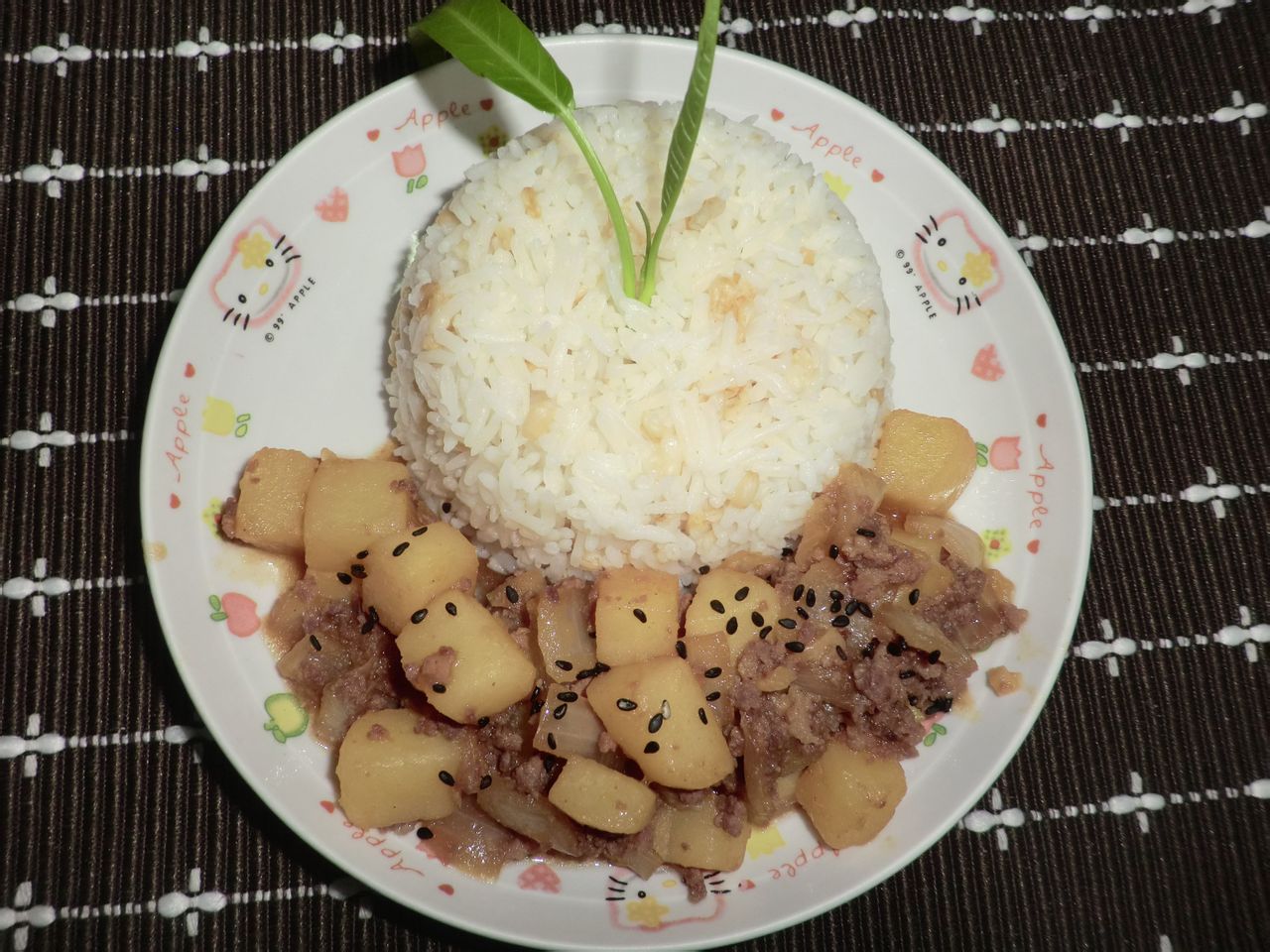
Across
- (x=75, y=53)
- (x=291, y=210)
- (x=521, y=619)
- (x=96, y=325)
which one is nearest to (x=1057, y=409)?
(x=521, y=619)

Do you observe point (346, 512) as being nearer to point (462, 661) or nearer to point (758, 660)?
point (462, 661)

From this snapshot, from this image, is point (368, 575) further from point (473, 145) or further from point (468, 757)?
point (473, 145)

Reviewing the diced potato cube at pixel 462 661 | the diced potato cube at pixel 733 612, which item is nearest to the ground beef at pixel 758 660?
the diced potato cube at pixel 733 612

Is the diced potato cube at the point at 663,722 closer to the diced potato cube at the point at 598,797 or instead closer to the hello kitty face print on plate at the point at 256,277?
the diced potato cube at the point at 598,797

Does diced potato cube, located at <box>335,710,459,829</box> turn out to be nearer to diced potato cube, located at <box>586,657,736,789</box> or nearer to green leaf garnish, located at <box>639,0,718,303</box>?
diced potato cube, located at <box>586,657,736,789</box>

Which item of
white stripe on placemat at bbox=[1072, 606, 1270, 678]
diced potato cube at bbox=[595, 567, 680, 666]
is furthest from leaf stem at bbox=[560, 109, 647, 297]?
white stripe on placemat at bbox=[1072, 606, 1270, 678]

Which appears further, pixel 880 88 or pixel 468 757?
pixel 880 88
